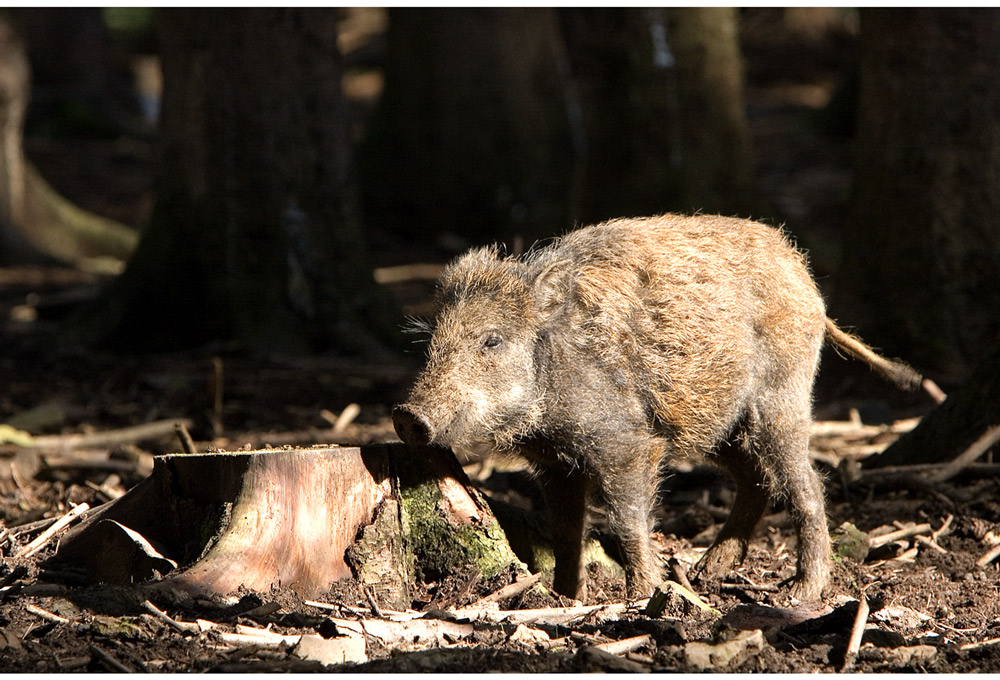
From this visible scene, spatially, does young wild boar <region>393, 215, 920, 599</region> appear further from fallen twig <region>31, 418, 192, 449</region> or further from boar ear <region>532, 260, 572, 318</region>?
fallen twig <region>31, 418, 192, 449</region>

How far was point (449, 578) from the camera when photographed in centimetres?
483

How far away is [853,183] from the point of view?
345 inches

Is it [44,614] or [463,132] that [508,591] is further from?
[463,132]

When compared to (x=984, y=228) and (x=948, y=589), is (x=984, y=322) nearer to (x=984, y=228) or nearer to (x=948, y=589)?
(x=984, y=228)

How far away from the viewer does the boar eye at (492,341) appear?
4918 millimetres

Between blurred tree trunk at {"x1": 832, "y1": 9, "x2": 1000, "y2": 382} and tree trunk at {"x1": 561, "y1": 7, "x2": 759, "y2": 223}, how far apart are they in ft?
7.21

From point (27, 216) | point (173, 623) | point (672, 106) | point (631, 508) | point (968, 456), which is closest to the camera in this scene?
point (173, 623)

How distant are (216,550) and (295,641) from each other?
0.61 m

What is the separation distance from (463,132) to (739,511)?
10448 millimetres

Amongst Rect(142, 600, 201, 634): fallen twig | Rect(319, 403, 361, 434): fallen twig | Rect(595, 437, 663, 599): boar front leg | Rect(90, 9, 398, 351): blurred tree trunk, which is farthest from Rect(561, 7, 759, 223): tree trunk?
Rect(142, 600, 201, 634): fallen twig

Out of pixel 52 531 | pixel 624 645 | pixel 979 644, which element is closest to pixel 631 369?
pixel 624 645

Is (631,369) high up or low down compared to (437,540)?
up

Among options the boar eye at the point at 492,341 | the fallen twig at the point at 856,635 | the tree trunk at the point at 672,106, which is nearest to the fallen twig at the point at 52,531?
the boar eye at the point at 492,341

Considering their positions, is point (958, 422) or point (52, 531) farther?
point (958, 422)
